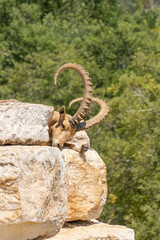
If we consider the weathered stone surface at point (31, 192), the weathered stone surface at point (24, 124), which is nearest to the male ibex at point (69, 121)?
the weathered stone surface at point (24, 124)

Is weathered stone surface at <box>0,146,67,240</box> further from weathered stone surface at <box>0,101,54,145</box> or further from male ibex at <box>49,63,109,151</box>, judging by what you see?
male ibex at <box>49,63,109,151</box>

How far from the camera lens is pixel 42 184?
7.11m

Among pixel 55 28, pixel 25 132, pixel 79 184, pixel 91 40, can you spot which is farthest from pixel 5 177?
pixel 55 28

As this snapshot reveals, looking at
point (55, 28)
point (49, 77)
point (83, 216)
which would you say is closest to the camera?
point (83, 216)

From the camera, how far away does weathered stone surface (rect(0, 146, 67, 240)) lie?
22.0 ft

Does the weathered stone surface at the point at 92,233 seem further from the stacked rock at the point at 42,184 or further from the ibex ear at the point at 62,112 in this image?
the ibex ear at the point at 62,112

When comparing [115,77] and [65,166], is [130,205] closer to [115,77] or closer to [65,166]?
[115,77]

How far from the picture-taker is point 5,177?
668cm

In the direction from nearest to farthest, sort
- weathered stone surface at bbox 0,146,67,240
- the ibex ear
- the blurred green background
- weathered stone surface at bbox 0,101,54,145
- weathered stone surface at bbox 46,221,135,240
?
weathered stone surface at bbox 0,146,67,240 < weathered stone surface at bbox 0,101,54,145 < weathered stone surface at bbox 46,221,135,240 < the ibex ear < the blurred green background

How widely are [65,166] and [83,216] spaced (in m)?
1.08

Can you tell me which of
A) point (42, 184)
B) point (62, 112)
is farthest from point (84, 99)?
point (42, 184)

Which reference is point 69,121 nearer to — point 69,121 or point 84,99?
point 69,121

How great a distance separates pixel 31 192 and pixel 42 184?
0.23 metres

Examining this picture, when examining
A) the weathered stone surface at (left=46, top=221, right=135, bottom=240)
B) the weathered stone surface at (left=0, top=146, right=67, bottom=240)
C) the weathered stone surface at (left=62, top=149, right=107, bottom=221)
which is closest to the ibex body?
the weathered stone surface at (left=62, top=149, right=107, bottom=221)
